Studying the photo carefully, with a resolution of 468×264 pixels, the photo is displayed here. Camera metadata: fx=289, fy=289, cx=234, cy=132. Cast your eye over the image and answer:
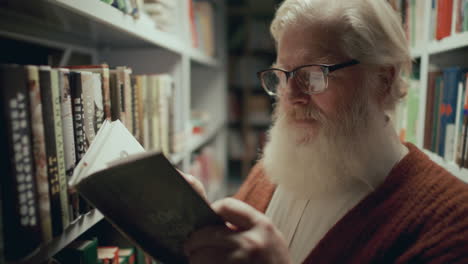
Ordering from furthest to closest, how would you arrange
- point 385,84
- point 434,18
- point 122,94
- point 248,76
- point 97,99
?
point 248,76, point 434,18, point 385,84, point 122,94, point 97,99

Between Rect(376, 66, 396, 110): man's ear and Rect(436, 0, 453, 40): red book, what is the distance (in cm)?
32

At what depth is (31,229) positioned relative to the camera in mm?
482

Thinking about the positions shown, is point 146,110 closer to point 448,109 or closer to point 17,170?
point 17,170

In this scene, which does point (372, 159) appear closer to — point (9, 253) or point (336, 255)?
point (336, 255)

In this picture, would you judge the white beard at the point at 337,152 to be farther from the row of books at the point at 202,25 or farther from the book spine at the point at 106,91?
the row of books at the point at 202,25

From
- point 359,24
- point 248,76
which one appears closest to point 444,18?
point 359,24

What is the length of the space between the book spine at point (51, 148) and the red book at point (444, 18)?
47.5 inches

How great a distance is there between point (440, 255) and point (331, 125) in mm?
406

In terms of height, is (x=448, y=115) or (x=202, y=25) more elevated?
(x=202, y=25)

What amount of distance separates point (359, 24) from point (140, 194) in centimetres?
73

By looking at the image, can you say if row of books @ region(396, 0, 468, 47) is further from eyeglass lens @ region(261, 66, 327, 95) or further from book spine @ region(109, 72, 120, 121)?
book spine @ region(109, 72, 120, 121)

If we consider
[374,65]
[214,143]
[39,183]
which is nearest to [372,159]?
[374,65]

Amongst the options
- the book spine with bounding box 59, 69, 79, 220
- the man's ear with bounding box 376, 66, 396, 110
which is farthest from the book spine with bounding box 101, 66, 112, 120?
the man's ear with bounding box 376, 66, 396, 110

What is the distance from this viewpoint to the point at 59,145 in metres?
0.55
